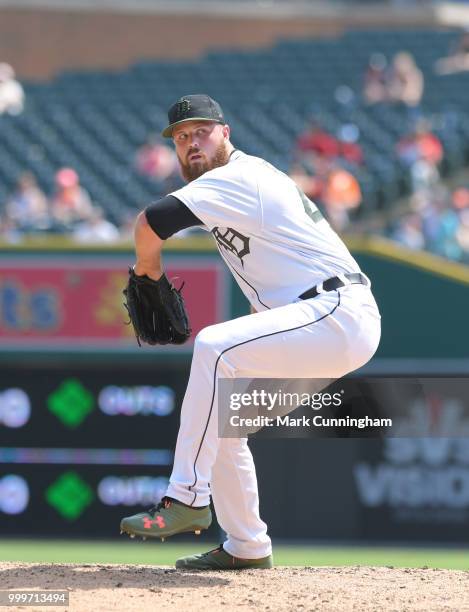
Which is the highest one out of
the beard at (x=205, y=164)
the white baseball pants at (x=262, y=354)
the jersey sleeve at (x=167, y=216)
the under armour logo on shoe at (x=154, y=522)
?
the beard at (x=205, y=164)

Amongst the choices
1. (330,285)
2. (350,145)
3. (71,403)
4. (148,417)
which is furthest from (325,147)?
(330,285)

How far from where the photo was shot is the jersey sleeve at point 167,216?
4516 mm

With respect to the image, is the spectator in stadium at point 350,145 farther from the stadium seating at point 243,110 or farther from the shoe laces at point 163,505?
the shoe laces at point 163,505

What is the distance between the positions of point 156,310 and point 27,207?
768 cm

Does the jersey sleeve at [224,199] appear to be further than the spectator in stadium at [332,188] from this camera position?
No

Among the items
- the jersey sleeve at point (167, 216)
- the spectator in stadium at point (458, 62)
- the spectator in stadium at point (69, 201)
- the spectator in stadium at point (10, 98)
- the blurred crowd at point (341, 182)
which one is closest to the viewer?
the jersey sleeve at point (167, 216)

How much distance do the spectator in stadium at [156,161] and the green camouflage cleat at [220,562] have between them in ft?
28.6

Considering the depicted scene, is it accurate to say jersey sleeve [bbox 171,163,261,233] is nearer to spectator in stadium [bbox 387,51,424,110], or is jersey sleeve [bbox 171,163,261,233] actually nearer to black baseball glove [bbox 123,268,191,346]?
black baseball glove [bbox 123,268,191,346]

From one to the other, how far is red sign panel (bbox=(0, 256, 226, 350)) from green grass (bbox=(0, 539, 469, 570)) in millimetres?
1468

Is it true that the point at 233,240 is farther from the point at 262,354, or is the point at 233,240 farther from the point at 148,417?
the point at 148,417

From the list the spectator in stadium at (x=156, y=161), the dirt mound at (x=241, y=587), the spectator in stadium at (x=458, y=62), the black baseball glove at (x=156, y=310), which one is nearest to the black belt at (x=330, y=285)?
the black baseball glove at (x=156, y=310)

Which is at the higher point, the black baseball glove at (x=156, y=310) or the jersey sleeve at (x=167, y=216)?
the jersey sleeve at (x=167, y=216)

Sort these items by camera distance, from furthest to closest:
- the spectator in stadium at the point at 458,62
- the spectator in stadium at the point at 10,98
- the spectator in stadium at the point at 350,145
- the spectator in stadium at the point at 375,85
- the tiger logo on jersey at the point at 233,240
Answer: the spectator in stadium at the point at 458,62 < the spectator in stadium at the point at 10,98 < the spectator in stadium at the point at 375,85 < the spectator in stadium at the point at 350,145 < the tiger logo on jersey at the point at 233,240

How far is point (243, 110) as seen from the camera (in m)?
15.7
